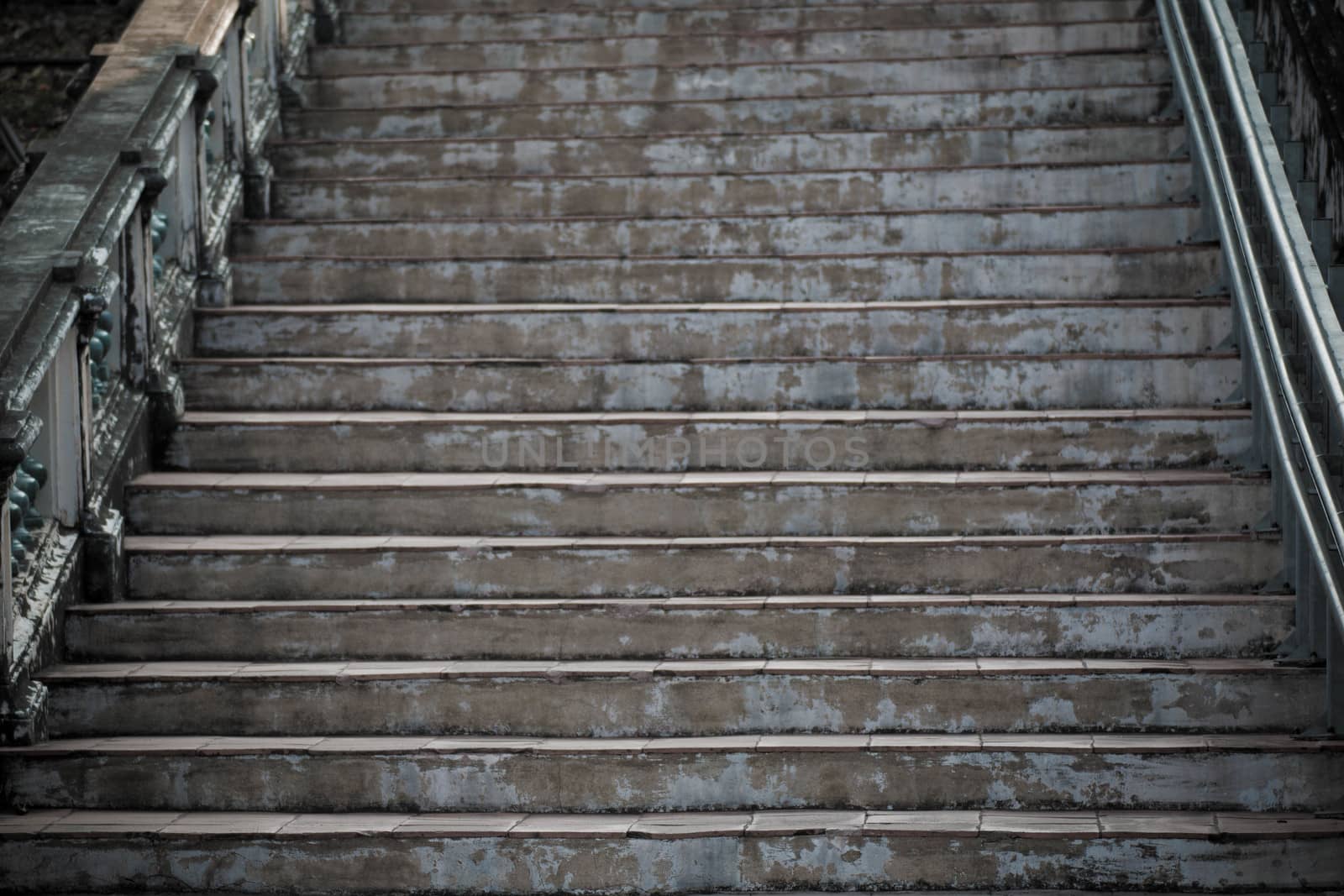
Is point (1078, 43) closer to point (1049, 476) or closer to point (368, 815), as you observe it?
point (1049, 476)

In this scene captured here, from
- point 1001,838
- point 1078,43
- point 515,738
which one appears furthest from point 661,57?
point 1001,838

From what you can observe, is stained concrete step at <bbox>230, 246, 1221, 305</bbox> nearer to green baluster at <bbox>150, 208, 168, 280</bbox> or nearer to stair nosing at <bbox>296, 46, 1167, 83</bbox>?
green baluster at <bbox>150, 208, 168, 280</bbox>

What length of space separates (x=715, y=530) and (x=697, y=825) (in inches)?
48.9

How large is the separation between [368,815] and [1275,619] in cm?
271

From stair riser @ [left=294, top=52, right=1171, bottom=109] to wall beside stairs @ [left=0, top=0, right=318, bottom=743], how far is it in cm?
68

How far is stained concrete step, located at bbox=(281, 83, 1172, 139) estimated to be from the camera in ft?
25.4

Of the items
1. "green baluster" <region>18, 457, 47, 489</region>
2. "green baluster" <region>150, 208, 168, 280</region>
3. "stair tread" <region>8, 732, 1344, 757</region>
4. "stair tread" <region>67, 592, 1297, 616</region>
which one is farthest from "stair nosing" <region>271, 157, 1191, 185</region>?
"stair tread" <region>8, 732, 1344, 757</region>

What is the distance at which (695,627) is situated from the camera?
560 centimetres

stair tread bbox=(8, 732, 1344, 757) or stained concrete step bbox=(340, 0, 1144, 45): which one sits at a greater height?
stained concrete step bbox=(340, 0, 1144, 45)

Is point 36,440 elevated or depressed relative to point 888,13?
depressed

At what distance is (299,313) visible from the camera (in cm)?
688

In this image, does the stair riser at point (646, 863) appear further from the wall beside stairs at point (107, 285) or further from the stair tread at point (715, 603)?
the stair tread at point (715, 603)

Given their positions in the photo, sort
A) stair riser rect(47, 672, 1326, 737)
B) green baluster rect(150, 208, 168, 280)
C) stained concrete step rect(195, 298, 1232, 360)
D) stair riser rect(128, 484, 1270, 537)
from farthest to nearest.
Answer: green baluster rect(150, 208, 168, 280)
stained concrete step rect(195, 298, 1232, 360)
stair riser rect(128, 484, 1270, 537)
stair riser rect(47, 672, 1326, 737)

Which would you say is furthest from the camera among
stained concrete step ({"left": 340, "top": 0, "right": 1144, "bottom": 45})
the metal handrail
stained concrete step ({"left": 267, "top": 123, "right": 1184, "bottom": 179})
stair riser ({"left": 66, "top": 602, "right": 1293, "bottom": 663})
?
stained concrete step ({"left": 340, "top": 0, "right": 1144, "bottom": 45})
